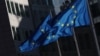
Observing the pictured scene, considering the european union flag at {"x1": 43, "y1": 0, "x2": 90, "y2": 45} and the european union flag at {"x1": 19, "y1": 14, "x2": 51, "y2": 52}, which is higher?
the european union flag at {"x1": 43, "y1": 0, "x2": 90, "y2": 45}

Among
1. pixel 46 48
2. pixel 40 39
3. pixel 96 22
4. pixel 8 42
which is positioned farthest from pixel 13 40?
pixel 40 39

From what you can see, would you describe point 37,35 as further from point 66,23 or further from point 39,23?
point 39,23

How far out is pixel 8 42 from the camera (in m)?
66.3

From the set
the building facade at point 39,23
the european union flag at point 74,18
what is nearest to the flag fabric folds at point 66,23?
the european union flag at point 74,18

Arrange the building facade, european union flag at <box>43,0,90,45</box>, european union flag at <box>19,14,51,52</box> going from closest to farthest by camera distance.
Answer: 1. european union flag at <box>43,0,90,45</box>
2. european union flag at <box>19,14,51,52</box>
3. the building facade

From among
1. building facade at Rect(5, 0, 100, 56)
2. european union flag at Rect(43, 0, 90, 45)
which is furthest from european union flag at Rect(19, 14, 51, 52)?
building facade at Rect(5, 0, 100, 56)

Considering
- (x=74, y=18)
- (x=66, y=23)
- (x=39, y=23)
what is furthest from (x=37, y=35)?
(x=39, y=23)

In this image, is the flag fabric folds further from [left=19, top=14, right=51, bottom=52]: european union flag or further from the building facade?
the building facade

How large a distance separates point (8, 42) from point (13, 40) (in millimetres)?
977

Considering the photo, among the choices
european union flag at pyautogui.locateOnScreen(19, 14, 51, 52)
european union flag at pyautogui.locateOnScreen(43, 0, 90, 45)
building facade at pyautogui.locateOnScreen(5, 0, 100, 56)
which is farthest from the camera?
building facade at pyautogui.locateOnScreen(5, 0, 100, 56)

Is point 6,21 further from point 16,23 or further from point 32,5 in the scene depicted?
point 32,5

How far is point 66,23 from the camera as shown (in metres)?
24.6

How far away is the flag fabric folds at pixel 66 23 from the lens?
24406 mm

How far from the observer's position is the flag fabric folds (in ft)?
80.1
